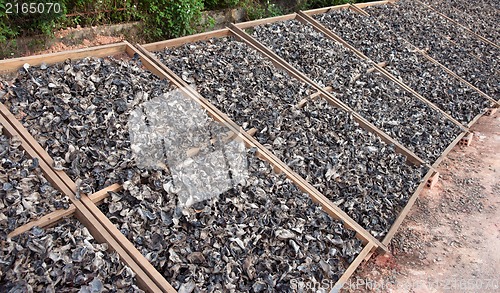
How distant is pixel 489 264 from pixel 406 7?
5642 mm

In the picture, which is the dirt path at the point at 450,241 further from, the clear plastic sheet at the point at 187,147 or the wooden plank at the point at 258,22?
the wooden plank at the point at 258,22

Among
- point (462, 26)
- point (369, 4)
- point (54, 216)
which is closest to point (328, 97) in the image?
point (54, 216)

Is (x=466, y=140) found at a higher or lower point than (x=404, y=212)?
lower

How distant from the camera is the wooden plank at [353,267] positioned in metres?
2.46

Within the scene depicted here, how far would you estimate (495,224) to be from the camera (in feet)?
12.0

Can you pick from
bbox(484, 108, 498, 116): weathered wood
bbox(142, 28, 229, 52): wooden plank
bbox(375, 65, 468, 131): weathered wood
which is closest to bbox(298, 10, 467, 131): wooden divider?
bbox(375, 65, 468, 131): weathered wood

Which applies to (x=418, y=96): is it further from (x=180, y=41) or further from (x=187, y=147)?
(x=187, y=147)

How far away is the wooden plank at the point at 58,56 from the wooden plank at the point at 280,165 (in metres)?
0.46

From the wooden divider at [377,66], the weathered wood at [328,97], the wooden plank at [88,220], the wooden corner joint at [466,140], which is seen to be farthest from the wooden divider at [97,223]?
the wooden corner joint at [466,140]

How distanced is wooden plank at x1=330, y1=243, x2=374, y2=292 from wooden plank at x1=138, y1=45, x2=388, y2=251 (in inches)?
2.6

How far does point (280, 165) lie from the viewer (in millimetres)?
3066

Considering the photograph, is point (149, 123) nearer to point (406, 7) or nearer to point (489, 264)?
point (489, 264)

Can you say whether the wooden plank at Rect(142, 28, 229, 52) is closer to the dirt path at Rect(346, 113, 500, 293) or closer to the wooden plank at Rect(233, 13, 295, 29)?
the wooden plank at Rect(233, 13, 295, 29)

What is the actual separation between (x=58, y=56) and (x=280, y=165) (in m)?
1.76
